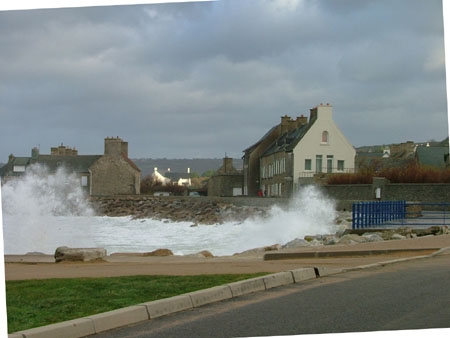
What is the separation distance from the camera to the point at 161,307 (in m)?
9.21

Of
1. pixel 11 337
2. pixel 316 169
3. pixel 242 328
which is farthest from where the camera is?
pixel 316 169

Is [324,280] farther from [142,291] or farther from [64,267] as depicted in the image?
[64,267]

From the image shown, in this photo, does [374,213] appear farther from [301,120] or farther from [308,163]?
[301,120]

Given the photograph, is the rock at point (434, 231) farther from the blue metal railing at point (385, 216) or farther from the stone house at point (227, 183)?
the stone house at point (227, 183)

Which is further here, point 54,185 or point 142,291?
point 54,185

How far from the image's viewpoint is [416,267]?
1408 cm

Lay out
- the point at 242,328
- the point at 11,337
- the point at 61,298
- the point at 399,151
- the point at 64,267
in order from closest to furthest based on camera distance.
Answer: the point at 11,337 < the point at 242,328 < the point at 61,298 < the point at 64,267 < the point at 399,151

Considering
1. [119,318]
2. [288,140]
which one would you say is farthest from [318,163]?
[119,318]

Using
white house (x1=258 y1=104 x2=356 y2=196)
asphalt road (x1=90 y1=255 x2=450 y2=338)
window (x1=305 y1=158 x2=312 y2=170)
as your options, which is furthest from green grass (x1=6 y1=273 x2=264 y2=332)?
window (x1=305 y1=158 x2=312 y2=170)

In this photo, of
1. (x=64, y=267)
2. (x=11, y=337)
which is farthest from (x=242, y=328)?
(x=64, y=267)

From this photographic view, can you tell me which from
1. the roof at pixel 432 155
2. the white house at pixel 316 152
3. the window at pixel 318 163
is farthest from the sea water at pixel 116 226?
the roof at pixel 432 155

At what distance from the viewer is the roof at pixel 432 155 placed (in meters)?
66.1

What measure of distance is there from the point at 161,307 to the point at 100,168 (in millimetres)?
77899

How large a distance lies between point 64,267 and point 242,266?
152 inches
